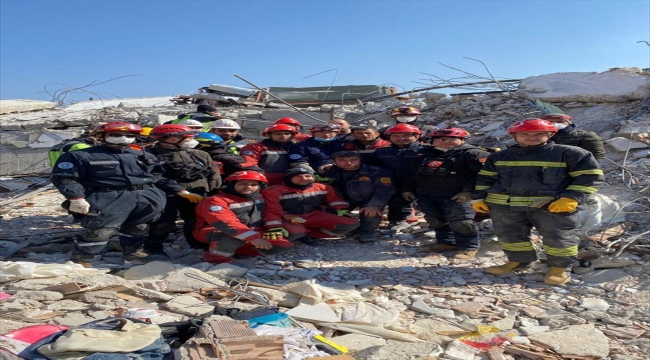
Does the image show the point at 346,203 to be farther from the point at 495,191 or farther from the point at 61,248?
the point at 61,248

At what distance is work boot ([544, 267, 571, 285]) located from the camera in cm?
482

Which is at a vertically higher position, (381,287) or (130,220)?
(130,220)

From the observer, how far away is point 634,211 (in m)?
5.95

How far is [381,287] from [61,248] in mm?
3633

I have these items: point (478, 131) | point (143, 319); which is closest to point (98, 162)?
point (143, 319)

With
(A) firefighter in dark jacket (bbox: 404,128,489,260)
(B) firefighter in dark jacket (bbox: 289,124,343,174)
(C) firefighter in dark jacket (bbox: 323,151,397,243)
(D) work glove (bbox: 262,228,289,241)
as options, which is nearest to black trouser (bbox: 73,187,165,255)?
(D) work glove (bbox: 262,228,289,241)

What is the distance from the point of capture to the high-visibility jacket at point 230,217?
538cm

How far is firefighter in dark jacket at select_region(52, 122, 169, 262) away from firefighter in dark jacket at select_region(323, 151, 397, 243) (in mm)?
2137

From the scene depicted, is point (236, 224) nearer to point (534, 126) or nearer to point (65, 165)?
point (65, 165)

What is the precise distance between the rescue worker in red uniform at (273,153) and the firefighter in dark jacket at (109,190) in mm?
1367

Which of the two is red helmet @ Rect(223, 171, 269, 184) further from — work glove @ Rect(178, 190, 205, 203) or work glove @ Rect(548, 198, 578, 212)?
work glove @ Rect(548, 198, 578, 212)

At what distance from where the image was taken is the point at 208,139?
6.29 metres

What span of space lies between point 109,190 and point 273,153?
205 centimetres

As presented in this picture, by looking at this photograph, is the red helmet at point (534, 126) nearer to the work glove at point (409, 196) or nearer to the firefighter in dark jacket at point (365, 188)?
the work glove at point (409, 196)
